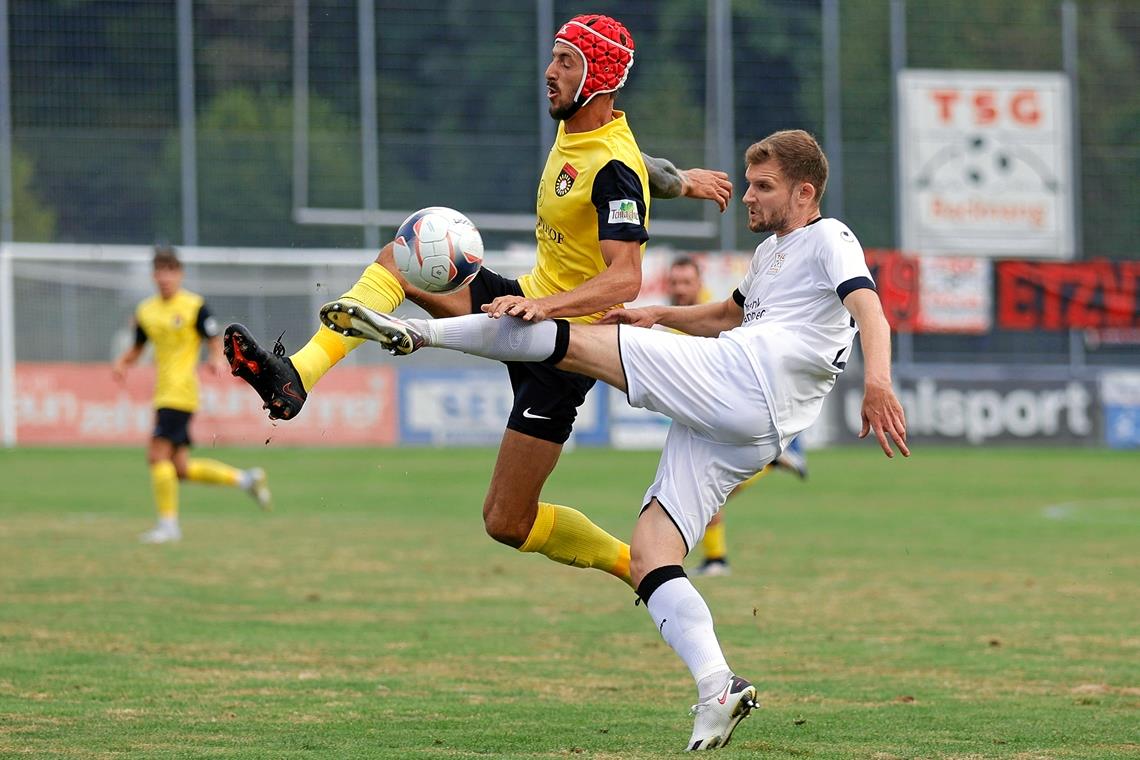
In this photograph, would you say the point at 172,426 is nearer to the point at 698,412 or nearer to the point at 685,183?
the point at 685,183

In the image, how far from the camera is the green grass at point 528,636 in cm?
620

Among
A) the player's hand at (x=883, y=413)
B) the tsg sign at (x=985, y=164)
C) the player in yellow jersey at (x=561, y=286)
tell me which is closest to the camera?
the player's hand at (x=883, y=413)

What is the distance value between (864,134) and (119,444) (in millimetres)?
15051

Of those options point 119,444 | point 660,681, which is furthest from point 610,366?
point 119,444

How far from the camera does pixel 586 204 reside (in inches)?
272

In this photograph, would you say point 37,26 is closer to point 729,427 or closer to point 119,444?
point 119,444

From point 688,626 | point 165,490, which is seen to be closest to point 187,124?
point 165,490

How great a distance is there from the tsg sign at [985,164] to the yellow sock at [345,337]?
25.5 meters

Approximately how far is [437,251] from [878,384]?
1936 millimetres

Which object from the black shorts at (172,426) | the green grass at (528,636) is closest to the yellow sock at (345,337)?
the green grass at (528,636)

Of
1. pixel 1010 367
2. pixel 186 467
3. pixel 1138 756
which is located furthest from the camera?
pixel 1010 367

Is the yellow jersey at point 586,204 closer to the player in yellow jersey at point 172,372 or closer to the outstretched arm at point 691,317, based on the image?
the outstretched arm at point 691,317

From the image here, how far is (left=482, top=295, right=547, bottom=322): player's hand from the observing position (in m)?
5.98

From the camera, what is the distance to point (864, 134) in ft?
104
